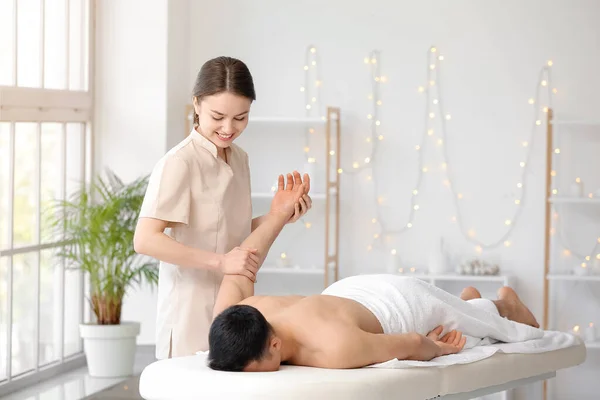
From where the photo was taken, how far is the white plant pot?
4555mm

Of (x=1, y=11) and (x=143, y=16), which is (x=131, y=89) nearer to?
(x=143, y=16)

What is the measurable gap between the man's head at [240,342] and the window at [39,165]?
7.17ft

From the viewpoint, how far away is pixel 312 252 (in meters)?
5.20

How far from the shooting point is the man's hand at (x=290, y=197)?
8.98ft

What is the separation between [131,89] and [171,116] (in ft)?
0.77

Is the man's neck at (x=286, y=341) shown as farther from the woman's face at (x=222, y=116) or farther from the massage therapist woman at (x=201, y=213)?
the woman's face at (x=222, y=116)

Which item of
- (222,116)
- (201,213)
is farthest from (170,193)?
(222,116)

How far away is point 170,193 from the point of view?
2523 millimetres

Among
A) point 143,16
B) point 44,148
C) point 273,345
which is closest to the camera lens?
point 273,345

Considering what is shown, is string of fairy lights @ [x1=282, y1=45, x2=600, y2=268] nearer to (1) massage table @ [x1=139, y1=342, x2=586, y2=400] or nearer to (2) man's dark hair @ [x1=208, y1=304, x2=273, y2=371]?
(1) massage table @ [x1=139, y1=342, x2=586, y2=400]

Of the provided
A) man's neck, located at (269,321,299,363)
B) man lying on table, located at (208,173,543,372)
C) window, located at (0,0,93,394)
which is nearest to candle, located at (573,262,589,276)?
man lying on table, located at (208,173,543,372)

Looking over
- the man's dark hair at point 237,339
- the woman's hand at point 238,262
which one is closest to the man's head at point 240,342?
the man's dark hair at point 237,339

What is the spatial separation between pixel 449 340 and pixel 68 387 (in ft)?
7.32

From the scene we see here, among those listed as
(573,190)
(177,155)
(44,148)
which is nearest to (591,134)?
(573,190)
